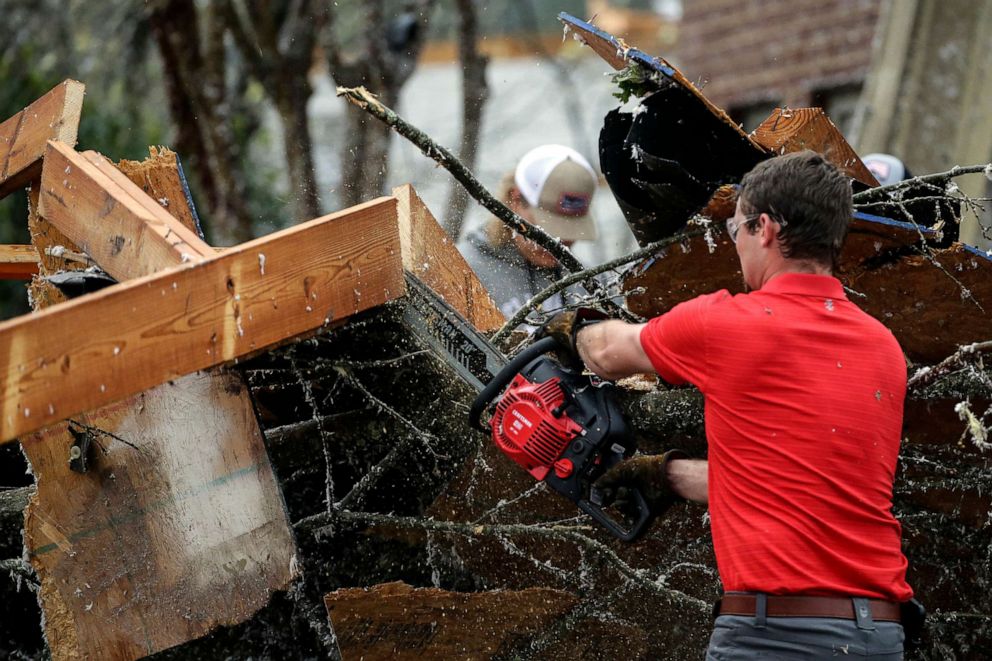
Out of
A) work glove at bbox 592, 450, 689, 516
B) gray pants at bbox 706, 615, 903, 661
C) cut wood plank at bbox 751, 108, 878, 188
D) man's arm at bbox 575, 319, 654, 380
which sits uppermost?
cut wood plank at bbox 751, 108, 878, 188

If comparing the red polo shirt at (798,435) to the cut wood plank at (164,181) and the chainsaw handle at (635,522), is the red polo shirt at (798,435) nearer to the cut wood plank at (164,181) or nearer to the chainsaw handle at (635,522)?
the chainsaw handle at (635,522)

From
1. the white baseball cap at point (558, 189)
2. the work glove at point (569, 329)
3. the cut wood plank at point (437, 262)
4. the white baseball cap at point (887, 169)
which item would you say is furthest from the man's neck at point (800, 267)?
the white baseball cap at point (887, 169)

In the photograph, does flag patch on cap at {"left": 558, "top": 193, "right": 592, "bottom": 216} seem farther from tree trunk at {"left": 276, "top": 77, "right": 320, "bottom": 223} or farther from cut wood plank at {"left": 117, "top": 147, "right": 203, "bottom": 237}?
tree trunk at {"left": 276, "top": 77, "right": 320, "bottom": 223}

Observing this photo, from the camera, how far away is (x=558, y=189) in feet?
15.1

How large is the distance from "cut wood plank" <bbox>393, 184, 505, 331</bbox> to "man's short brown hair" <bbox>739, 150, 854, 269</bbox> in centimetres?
126

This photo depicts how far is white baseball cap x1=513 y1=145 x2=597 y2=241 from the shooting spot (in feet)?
15.1

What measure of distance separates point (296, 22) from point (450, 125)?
Answer: 972 cm

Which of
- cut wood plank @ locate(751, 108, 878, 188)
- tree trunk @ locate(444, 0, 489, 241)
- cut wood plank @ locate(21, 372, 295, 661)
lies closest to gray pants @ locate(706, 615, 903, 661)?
cut wood plank @ locate(21, 372, 295, 661)

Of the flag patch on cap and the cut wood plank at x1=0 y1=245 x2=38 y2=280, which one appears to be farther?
the flag patch on cap

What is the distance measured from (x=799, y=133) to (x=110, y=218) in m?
1.97

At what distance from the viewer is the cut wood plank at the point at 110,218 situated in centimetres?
265

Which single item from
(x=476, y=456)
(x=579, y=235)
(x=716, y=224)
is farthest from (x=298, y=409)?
(x=579, y=235)

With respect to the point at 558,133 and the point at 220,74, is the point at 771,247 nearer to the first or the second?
the point at 220,74

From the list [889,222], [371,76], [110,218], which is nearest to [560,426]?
[889,222]
